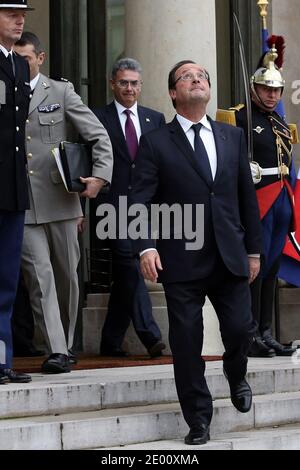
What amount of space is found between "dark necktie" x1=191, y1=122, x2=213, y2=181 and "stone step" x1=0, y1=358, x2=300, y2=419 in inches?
50.7

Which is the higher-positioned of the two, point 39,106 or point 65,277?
point 39,106

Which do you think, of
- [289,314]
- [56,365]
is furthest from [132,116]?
[289,314]

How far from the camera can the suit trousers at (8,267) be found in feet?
27.2

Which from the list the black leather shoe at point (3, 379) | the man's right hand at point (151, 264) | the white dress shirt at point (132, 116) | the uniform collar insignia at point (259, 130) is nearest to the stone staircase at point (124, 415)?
the black leather shoe at point (3, 379)

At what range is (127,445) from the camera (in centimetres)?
764

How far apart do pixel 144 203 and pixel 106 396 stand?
45.7 inches

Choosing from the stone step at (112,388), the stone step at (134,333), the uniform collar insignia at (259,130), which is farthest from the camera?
the uniform collar insignia at (259,130)

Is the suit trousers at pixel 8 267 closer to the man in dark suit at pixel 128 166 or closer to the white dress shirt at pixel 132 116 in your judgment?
the man in dark suit at pixel 128 166

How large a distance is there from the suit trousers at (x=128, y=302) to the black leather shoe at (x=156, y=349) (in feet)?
0.08

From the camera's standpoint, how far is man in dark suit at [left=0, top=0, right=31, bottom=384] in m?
Answer: 8.30

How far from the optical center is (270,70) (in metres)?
10.5

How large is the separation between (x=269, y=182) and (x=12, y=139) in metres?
2.73

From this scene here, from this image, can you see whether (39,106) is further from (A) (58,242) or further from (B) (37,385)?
(B) (37,385)
